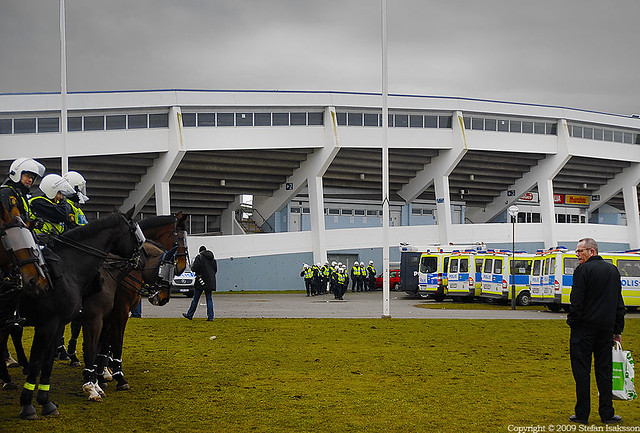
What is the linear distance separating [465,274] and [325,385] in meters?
24.9

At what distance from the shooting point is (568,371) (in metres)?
11.5

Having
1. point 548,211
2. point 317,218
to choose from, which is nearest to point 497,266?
point 317,218

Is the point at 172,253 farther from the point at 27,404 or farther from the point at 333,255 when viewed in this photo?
the point at 333,255

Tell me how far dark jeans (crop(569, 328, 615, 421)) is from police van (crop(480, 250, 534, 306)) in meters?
21.4

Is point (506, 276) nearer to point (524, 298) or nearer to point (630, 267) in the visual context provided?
point (524, 298)

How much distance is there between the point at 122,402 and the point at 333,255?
40387 millimetres

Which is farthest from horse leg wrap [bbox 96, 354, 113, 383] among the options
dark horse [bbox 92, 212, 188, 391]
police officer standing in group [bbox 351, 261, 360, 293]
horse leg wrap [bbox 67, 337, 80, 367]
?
police officer standing in group [bbox 351, 261, 360, 293]

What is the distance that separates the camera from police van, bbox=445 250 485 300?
33.6 m

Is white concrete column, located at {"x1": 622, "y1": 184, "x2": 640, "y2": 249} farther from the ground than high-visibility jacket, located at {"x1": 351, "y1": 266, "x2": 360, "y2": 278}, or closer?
farther from the ground

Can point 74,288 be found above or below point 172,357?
above

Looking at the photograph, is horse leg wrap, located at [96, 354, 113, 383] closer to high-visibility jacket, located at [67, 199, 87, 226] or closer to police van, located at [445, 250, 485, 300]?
high-visibility jacket, located at [67, 199, 87, 226]

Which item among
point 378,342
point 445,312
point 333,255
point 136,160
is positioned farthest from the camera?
point 333,255

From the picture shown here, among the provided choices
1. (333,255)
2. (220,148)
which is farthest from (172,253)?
(333,255)

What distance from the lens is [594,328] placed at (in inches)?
293
